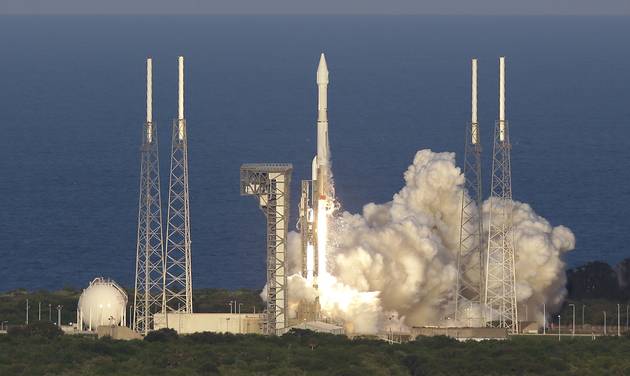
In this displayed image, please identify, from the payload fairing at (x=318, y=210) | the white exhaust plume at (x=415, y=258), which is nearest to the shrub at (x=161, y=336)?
the white exhaust plume at (x=415, y=258)

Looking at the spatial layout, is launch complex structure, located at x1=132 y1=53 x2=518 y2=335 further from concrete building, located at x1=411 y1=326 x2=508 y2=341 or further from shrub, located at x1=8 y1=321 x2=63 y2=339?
shrub, located at x1=8 y1=321 x2=63 y2=339

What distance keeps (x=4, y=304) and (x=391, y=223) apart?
18.3 m

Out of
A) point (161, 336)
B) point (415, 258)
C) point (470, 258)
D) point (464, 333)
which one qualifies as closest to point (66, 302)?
point (161, 336)

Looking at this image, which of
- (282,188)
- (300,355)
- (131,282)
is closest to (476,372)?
(300,355)

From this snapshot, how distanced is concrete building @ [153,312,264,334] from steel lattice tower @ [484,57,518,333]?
32.4ft

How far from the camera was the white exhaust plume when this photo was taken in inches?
4006

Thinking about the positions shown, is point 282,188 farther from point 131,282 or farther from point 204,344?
point 131,282

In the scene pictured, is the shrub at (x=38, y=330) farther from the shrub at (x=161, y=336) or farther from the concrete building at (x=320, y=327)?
the concrete building at (x=320, y=327)

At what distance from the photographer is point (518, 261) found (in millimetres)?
105188

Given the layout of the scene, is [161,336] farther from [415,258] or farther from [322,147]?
[415,258]

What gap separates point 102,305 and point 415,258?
1345 cm

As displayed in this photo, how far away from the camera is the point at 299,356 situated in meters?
92.4

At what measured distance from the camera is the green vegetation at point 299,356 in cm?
8956

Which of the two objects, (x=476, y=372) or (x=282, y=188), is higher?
(x=282, y=188)
